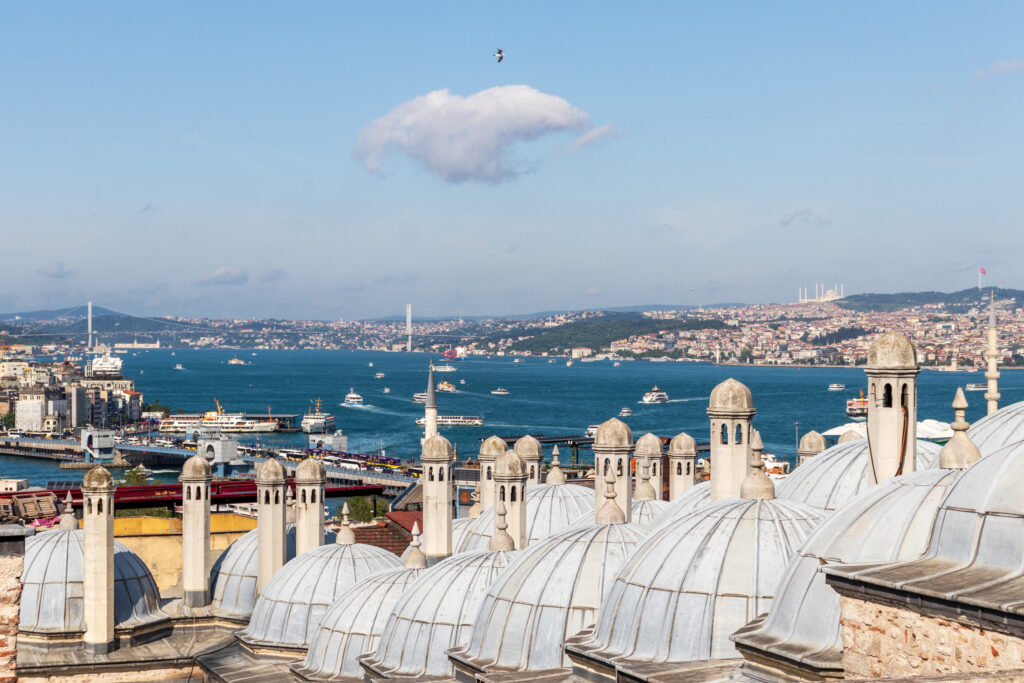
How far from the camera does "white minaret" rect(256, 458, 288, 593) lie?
19.5 metres

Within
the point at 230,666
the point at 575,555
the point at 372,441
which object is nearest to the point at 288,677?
the point at 230,666

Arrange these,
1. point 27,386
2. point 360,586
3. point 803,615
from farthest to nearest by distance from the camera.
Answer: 1. point 27,386
2. point 360,586
3. point 803,615

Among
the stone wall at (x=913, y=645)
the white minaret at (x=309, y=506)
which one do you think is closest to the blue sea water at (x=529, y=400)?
the white minaret at (x=309, y=506)

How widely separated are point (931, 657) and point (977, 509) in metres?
0.86

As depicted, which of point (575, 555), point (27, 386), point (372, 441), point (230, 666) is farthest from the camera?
point (27, 386)

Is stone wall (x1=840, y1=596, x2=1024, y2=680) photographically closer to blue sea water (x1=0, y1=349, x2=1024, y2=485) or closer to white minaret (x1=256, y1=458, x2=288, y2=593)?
white minaret (x1=256, y1=458, x2=288, y2=593)

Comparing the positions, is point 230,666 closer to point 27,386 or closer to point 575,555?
point 575,555

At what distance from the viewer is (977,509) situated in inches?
278

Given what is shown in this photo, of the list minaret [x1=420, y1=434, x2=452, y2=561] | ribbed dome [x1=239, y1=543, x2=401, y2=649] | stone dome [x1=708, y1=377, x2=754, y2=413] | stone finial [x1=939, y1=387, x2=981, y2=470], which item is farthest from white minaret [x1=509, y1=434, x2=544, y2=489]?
stone finial [x1=939, y1=387, x2=981, y2=470]

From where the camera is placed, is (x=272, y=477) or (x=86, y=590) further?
(x=272, y=477)

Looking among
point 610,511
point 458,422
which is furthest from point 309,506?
point 458,422

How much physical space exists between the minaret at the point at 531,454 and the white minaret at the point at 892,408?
9.35 meters

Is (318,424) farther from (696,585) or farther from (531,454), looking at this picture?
(696,585)

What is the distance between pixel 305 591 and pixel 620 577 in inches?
301
